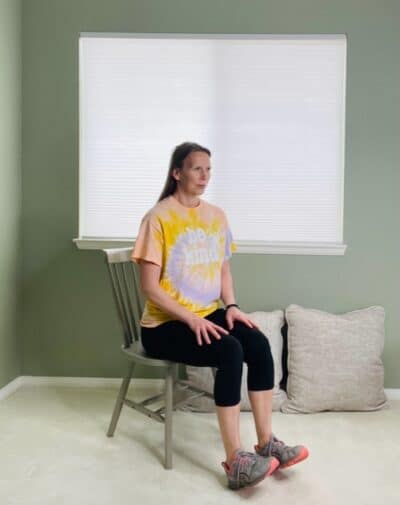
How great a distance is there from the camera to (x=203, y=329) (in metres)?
2.08

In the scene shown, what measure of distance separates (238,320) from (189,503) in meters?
0.73

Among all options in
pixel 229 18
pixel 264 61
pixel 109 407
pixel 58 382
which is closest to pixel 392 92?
pixel 264 61

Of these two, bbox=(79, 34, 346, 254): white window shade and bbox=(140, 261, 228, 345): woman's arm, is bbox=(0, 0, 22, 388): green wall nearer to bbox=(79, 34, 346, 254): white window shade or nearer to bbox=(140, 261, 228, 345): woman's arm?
bbox=(79, 34, 346, 254): white window shade

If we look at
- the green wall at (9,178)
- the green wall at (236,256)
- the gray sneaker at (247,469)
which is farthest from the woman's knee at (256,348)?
the green wall at (9,178)

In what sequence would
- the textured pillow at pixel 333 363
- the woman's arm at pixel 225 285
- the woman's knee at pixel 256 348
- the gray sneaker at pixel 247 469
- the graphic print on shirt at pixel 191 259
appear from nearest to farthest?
the gray sneaker at pixel 247 469
the woman's knee at pixel 256 348
the graphic print on shirt at pixel 191 259
the woman's arm at pixel 225 285
the textured pillow at pixel 333 363

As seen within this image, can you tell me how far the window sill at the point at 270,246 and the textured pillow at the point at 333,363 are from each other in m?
0.35

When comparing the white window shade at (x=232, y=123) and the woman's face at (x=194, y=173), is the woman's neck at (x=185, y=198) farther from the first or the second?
the white window shade at (x=232, y=123)

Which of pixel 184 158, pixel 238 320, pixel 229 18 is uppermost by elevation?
pixel 229 18

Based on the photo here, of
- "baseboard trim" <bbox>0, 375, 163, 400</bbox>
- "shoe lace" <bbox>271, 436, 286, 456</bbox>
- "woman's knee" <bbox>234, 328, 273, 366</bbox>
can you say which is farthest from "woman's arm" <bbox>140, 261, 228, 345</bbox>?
"baseboard trim" <bbox>0, 375, 163, 400</bbox>

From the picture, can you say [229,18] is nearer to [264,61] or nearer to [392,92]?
[264,61]

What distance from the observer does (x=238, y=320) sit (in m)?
2.27

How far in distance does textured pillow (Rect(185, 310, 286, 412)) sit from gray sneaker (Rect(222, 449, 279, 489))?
0.77 meters

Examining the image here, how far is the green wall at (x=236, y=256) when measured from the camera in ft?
9.66

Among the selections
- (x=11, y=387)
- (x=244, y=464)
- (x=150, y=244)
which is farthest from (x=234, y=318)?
(x=11, y=387)
